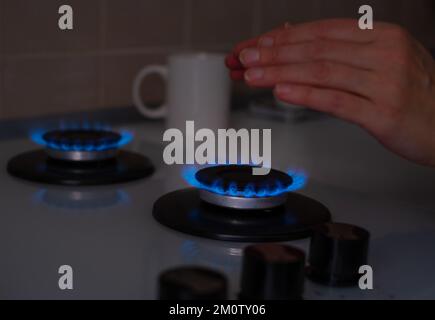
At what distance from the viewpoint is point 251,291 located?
0.55 m

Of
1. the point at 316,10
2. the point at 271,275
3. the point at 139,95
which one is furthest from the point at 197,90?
the point at 271,275

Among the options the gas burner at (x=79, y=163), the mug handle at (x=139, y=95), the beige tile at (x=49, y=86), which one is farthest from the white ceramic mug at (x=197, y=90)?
the gas burner at (x=79, y=163)

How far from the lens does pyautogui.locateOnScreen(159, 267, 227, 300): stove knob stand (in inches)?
18.8

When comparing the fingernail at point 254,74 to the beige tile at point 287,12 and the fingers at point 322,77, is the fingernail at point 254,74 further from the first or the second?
the beige tile at point 287,12

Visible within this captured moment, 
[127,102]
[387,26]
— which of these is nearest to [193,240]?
[387,26]

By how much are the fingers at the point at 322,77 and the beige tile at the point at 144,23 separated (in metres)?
0.54

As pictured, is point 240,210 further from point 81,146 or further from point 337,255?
point 81,146

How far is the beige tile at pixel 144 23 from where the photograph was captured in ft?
4.17

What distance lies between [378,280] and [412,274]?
0.14ft

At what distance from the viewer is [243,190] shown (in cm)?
75

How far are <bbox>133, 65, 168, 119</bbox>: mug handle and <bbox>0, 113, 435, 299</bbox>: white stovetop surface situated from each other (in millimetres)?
141

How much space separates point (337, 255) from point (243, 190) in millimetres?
176

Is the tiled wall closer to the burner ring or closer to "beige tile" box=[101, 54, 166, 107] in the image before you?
"beige tile" box=[101, 54, 166, 107]

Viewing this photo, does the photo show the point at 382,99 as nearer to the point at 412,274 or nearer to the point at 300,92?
the point at 300,92
